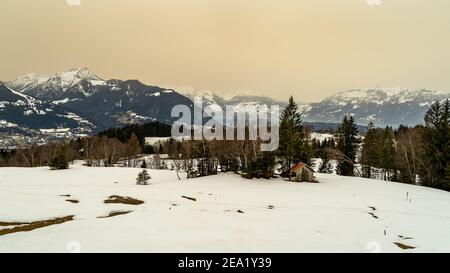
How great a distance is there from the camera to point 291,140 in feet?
235

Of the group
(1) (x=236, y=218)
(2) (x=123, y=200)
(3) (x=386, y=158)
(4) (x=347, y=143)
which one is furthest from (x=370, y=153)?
(2) (x=123, y=200)

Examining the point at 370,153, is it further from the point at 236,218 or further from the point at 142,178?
the point at 236,218

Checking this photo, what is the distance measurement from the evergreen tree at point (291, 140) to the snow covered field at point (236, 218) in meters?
11.6

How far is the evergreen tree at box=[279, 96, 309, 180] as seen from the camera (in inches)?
2808

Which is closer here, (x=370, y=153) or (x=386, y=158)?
(x=386, y=158)

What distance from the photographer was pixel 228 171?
79.6m

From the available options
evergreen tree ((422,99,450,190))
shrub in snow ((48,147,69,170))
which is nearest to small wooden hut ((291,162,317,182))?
evergreen tree ((422,99,450,190))

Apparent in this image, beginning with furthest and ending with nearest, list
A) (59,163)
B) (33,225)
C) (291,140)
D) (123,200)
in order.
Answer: (59,163) → (291,140) → (123,200) → (33,225)

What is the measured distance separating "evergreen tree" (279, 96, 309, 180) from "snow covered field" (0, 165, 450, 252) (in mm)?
11607

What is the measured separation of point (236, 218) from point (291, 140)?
4216 centimetres
